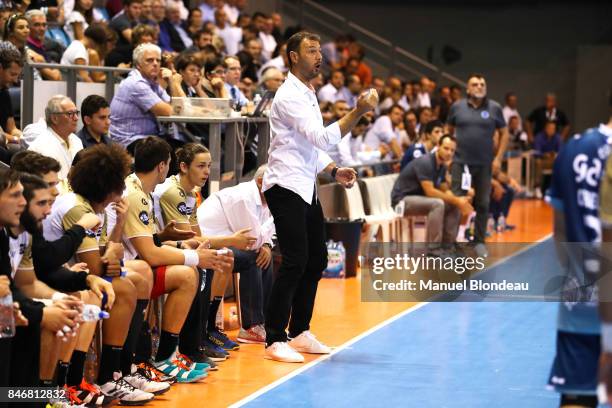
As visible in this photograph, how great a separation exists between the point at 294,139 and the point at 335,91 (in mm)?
9308

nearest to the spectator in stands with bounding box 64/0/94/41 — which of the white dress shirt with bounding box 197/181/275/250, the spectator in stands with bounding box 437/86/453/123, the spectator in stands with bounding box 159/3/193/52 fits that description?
the spectator in stands with bounding box 159/3/193/52

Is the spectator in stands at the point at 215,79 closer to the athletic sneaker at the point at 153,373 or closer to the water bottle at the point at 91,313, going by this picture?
the athletic sneaker at the point at 153,373

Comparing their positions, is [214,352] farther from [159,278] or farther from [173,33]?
[173,33]

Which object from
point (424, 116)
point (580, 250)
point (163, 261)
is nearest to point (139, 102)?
point (163, 261)

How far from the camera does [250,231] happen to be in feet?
24.1

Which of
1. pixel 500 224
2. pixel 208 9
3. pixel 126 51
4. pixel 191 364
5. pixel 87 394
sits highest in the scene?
pixel 208 9

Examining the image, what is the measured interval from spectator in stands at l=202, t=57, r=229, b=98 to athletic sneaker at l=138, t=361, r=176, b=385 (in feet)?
13.0

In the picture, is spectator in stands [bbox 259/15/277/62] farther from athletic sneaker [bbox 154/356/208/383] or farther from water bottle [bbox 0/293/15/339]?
water bottle [bbox 0/293/15/339]

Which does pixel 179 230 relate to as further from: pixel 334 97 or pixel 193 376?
pixel 334 97

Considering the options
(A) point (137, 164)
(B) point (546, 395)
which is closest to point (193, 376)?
(A) point (137, 164)

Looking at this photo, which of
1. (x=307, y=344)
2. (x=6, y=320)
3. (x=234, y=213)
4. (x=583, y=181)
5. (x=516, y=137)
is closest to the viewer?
(x=583, y=181)

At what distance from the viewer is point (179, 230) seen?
6.47m

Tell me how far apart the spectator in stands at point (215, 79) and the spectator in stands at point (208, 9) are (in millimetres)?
5500

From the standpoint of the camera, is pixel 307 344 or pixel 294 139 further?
pixel 307 344
